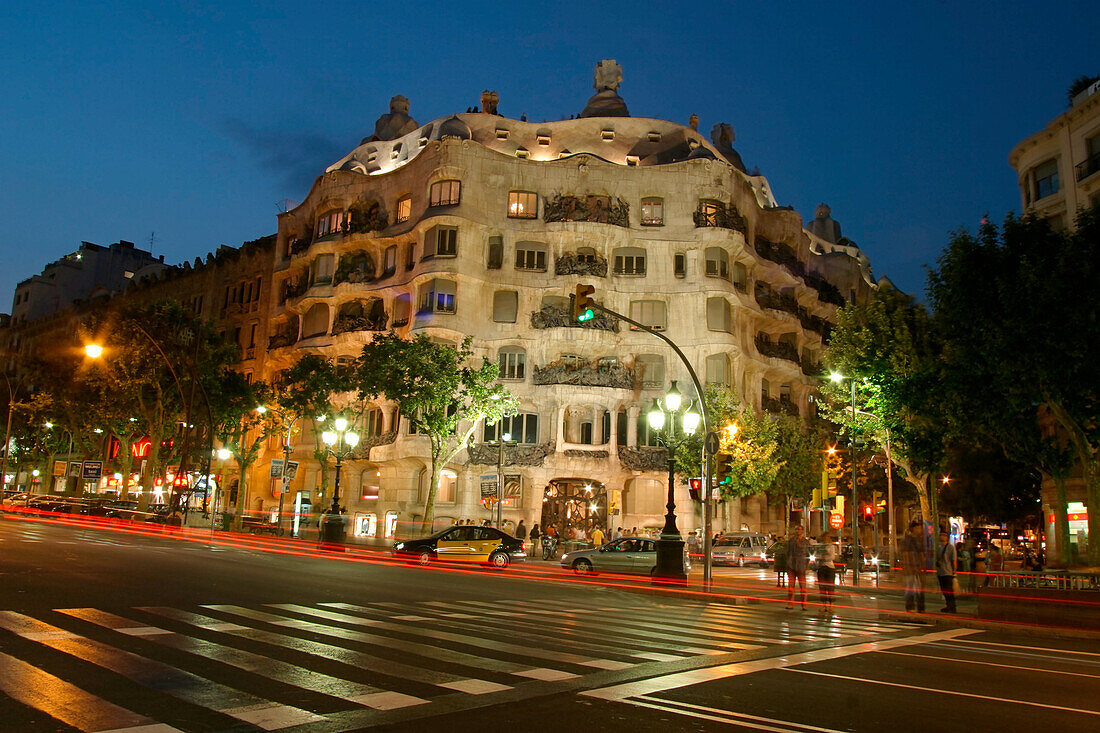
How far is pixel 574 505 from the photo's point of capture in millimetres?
47875

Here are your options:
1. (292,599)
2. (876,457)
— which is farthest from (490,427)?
(292,599)

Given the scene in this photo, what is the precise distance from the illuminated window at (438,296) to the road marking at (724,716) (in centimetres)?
4060

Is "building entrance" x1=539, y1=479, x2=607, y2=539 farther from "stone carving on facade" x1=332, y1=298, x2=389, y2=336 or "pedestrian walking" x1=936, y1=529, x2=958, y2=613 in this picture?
"pedestrian walking" x1=936, y1=529, x2=958, y2=613

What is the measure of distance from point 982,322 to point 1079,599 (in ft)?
27.6

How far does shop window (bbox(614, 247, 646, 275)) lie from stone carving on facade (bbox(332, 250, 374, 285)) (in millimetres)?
15612

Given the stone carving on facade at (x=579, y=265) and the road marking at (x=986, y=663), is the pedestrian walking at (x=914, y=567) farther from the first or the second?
the stone carving on facade at (x=579, y=265)

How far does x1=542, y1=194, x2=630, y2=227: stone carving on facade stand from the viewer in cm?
4781

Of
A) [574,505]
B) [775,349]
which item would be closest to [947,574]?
[574,505]

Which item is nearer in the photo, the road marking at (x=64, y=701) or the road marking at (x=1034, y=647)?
the road marking at (x=64, y=701)

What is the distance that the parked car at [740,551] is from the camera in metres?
39.1

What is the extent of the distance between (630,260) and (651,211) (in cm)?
332

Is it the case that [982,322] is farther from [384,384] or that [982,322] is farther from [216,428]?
[216,428]

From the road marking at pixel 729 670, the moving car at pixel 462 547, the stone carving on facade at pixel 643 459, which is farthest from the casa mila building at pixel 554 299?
the road marking at pixel 729 670

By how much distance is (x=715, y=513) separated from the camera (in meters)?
47.4
